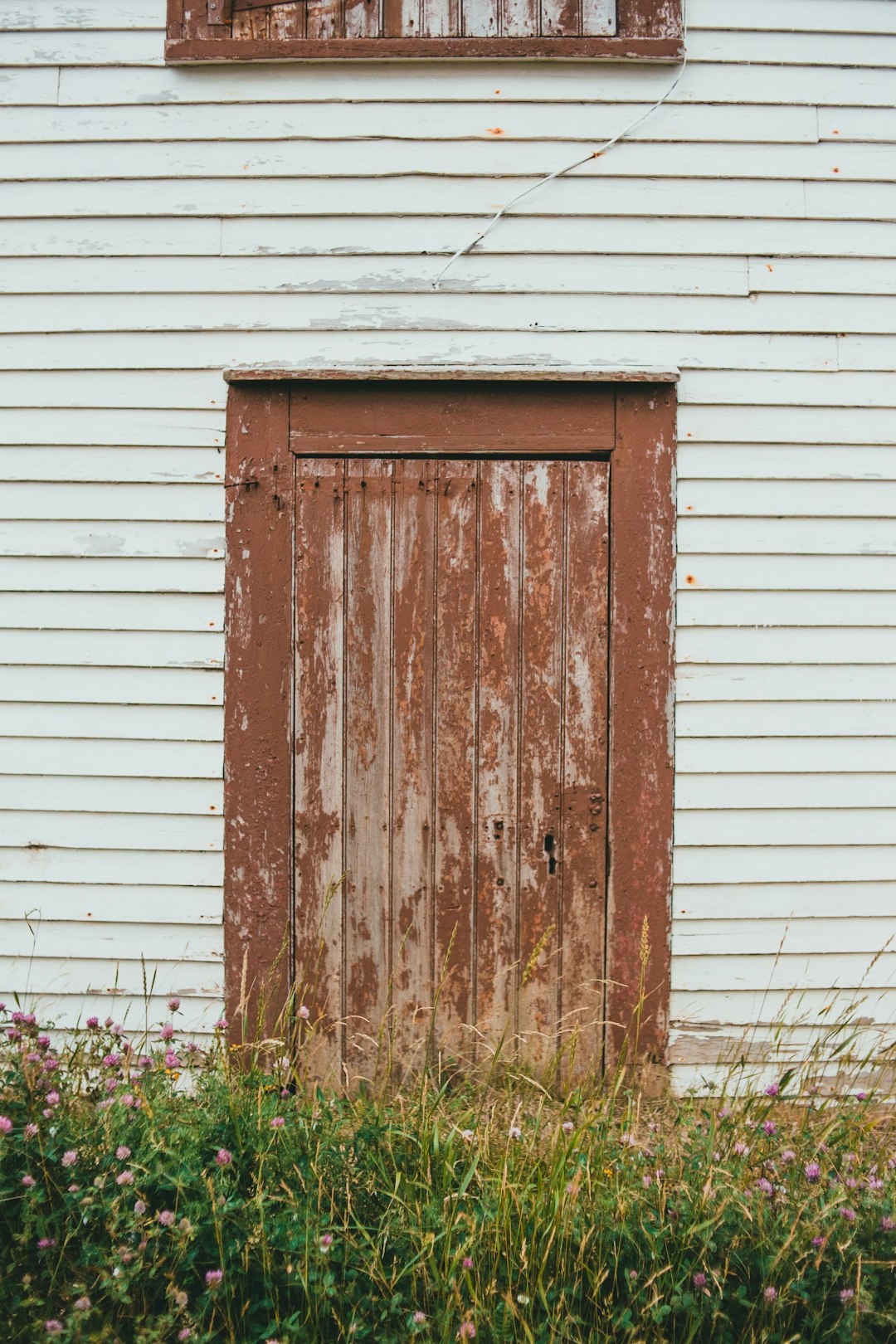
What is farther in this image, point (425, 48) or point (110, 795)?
point (110, 795)

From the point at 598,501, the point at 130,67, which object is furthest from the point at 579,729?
the point at 130,67

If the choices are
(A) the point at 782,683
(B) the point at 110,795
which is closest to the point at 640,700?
(A) the point at 782,683

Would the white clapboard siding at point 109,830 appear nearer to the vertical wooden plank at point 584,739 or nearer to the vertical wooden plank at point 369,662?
the vertical wooden plank at point 369,662

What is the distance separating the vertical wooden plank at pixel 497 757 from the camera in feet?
10.4

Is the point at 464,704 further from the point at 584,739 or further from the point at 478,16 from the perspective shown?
the point at 478,16

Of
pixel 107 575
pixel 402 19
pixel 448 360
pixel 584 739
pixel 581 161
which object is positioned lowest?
pixel 584 739

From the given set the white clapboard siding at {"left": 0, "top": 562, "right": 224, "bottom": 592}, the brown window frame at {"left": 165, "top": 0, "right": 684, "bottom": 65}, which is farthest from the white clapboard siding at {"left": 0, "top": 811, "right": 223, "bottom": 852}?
the brown window frame at {"left": 165, "top": 0, "right": 684, "bottom": 65}

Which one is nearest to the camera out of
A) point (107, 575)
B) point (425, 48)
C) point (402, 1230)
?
point (402, 1230)

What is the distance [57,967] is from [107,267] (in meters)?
2.40

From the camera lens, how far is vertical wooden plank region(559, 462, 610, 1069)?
317cm

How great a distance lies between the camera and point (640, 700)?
3.15 m

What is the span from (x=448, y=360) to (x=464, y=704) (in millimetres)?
1163

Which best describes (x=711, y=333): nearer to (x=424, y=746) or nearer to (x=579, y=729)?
(x=579, y=729)

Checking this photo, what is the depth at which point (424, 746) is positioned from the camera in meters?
3.17
